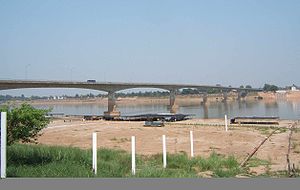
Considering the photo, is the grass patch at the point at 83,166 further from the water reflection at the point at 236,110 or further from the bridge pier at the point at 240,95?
the bridge pier at the point at 240,95

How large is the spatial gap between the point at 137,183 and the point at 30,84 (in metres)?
65.4

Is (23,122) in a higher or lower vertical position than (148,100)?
higher

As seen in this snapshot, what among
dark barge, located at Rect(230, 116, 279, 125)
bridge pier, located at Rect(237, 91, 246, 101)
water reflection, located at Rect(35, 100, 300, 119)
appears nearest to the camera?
dark barge, located at Rect(230, 116, 279, 125)

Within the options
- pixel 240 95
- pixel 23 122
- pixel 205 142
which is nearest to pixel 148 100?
pixel 240 95

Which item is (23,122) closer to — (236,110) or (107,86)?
(107,86)

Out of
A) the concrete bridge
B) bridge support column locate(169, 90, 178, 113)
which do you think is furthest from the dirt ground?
bridge support column locate(169, 90, 178, 113)

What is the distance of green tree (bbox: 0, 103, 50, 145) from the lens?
31.6ft

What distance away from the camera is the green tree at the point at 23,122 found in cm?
962

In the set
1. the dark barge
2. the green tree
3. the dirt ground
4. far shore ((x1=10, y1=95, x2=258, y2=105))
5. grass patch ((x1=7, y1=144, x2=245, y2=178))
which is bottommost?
far shore ((x1=10, y1=95, x2=258, y2=105))

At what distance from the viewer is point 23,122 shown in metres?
9.78

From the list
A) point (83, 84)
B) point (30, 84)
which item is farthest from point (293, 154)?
point (83, 84)

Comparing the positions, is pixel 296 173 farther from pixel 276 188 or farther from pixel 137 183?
pixel 137 183

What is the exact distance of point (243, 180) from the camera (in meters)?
7.02

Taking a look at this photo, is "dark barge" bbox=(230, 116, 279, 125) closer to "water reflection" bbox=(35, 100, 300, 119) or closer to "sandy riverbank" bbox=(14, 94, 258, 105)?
"water reflection" bbox=(35, 100, 300, 119)
